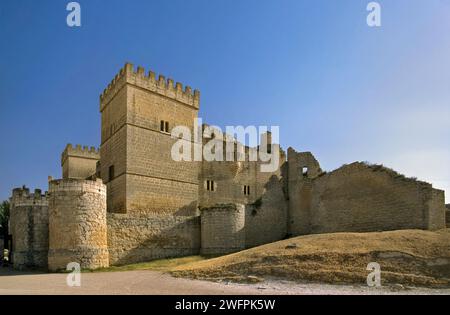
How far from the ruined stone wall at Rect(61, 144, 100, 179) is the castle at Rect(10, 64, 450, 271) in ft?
26.9

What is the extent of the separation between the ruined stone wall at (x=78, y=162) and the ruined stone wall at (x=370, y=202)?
2010 cm

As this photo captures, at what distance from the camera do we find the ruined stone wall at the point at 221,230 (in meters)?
23.8

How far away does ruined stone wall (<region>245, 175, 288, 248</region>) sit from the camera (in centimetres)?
2673

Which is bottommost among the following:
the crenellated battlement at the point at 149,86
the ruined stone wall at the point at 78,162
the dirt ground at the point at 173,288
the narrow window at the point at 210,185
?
the dirt ground at the point at 173,288

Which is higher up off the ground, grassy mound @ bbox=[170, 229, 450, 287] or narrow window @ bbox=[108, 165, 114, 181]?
narrow window @ bbox=[108, 165, 114, 181]

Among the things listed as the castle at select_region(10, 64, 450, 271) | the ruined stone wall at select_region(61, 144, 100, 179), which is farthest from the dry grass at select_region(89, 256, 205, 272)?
the ruined stone wall at select_region(61, 144, 100, 179)

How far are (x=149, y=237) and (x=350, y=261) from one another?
11503mm

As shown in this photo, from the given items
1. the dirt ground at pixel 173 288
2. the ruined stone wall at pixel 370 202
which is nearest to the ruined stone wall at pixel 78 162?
the ruined stone wall at pixel 370 202

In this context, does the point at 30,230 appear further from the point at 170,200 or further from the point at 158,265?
the point at 170,200

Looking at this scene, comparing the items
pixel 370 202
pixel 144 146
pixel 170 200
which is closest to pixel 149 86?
pixel 144 146

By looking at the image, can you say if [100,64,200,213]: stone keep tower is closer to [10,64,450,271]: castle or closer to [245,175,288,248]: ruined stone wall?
[10,64,450,271]: castle

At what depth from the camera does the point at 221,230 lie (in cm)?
2400

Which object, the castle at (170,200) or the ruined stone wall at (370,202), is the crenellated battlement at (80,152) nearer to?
the castle at (170,200)
